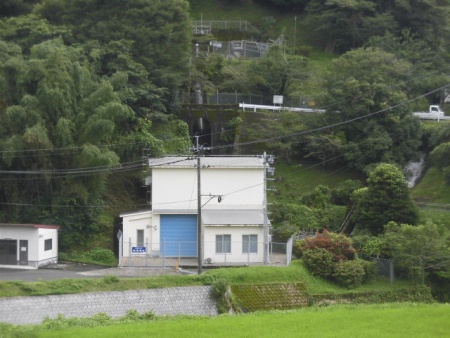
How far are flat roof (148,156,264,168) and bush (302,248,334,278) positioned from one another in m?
6.18

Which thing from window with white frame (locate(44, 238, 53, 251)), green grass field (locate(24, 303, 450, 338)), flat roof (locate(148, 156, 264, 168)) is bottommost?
green grass field (locate(24, 303, 450, 338))

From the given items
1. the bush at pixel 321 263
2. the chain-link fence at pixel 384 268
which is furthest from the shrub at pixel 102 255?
the chain-link fence at pixel 384 268

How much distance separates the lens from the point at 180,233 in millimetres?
31375

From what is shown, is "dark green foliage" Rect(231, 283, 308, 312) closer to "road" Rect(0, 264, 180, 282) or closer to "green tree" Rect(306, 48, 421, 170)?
"road" Rect(0, 264, 180, 282)

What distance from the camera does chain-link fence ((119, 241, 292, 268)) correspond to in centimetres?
2950

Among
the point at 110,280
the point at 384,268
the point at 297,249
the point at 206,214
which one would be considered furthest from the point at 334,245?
the point at 110,280

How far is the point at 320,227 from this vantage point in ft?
106

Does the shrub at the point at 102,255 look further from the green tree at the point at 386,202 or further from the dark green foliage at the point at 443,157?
the dark green foliage at the point at 443,157

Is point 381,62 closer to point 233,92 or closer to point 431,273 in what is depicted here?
point 233,92

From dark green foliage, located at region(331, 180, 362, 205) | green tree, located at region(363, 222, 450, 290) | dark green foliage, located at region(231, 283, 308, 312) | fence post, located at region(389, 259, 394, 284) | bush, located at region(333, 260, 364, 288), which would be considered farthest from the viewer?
dark green foliage, located at region(331, 180, 362, 205)

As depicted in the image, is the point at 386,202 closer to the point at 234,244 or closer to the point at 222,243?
the point at 234,244

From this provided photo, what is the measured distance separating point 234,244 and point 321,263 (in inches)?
A: 184

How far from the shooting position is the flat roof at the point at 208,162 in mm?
31531

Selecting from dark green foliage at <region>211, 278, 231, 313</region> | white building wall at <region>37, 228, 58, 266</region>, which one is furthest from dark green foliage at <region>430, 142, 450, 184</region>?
white building wall at <region>37, 228, 58, 266</region>
